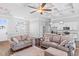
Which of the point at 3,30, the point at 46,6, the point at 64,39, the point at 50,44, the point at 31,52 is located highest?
the point at 46,6

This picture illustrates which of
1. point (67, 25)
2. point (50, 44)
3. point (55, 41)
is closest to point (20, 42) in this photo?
point (50, 44)

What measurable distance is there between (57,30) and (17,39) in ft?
2.92

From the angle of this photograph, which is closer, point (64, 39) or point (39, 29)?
point (64, 39)

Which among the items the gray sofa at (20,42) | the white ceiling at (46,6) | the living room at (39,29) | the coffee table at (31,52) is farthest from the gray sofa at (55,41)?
the white ceiling at (46,6)

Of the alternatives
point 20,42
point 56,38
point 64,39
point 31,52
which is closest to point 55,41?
point 56,38

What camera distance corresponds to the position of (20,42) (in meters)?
2.11

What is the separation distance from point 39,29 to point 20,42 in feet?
1.65

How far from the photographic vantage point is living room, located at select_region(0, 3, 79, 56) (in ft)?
6.59

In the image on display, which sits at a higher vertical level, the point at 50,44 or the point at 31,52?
the point at 50,44

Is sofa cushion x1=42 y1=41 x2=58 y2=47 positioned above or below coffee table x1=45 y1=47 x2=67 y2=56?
above

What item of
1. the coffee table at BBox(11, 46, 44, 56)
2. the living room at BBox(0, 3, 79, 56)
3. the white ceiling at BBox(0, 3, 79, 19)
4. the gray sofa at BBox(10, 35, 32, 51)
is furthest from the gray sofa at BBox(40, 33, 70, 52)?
the white ceiling at BBox(0, 3, 79, 19)

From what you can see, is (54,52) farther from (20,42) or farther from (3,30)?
(3,30)

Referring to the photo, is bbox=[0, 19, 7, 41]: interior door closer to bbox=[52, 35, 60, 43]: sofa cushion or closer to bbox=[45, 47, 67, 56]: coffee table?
bbox=[45, 47, 67, 56]: coffee table

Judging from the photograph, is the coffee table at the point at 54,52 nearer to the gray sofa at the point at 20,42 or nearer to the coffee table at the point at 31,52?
the coffee table at the point at 31,52
